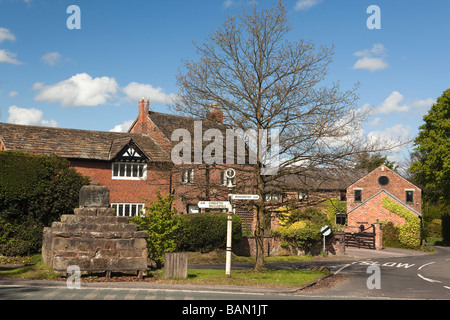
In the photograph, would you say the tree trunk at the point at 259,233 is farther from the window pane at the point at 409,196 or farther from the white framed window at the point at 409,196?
the window pane at the point at 409,196

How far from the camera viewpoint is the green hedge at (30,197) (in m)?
22.0

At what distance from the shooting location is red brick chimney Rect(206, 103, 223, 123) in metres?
17.5

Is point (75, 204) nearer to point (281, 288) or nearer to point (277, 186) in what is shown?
point (277, 186)

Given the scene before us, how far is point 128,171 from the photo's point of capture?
32.8m

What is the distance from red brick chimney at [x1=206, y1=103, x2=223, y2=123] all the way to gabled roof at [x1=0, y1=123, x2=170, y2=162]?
1281 cm

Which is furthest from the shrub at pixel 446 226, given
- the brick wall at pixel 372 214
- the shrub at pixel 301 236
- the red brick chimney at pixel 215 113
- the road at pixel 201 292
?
the red brick chimney at pixel 215 113

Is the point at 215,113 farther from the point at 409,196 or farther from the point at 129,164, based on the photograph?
the point at 409,196

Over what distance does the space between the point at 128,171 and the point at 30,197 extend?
34.1ft

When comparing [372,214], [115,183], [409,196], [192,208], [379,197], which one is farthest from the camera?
[409,196]

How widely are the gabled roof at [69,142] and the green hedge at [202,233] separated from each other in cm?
544

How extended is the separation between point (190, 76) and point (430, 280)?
13257 millimetres

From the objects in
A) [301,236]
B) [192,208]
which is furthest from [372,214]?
[192,208]

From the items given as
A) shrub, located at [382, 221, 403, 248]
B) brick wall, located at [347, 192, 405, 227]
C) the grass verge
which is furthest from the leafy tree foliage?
the grass verge
